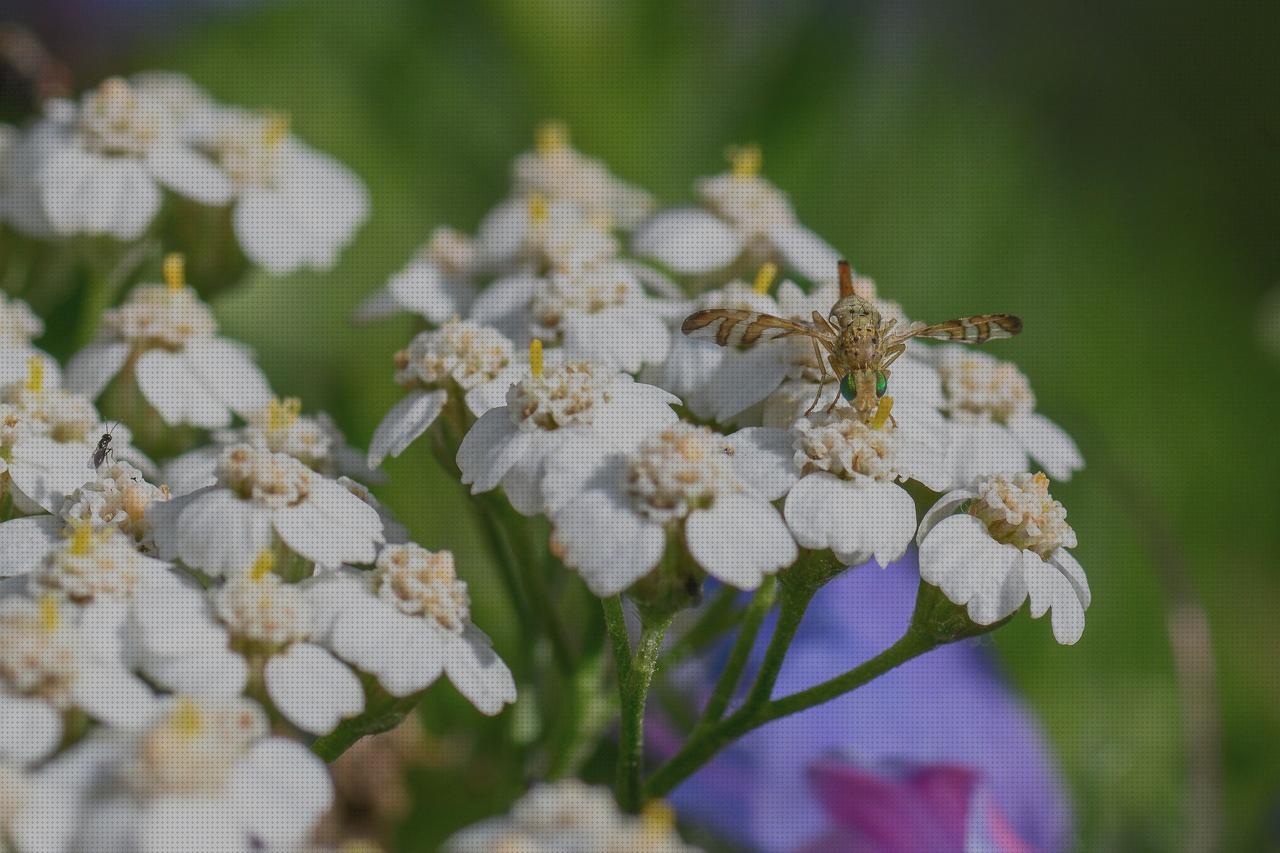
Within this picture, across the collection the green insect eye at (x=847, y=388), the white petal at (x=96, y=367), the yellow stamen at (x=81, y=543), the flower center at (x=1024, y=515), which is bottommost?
the yellow stamen at (x=81, y=543)

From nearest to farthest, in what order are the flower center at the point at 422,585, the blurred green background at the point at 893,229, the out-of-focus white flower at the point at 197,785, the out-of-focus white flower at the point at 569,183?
the out-of-focus white flower at the point at 197,785
the flower center at the point at 422,585
the out-of-focus white flower at the point at 569,183
the blurred green background at the point at 893,229

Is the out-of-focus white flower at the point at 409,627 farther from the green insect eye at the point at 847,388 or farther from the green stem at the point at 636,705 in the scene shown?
the green insect eye at the point at 847,388

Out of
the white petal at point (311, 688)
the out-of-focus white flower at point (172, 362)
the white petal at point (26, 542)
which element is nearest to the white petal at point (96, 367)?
the out-of-focus white flower at point (172, 362)

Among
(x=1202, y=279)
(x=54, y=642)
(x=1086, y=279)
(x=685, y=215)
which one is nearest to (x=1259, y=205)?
(x=1202, y=279)

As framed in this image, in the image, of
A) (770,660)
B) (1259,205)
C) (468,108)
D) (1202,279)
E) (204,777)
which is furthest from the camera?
(1259,205)

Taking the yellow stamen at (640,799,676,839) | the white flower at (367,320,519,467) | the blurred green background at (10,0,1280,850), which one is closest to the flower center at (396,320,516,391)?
the white flower at (367,320,519,467)

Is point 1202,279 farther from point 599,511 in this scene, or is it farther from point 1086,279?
point 599,511

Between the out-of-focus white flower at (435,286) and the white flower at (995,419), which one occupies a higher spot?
the white flower at (995,419)
